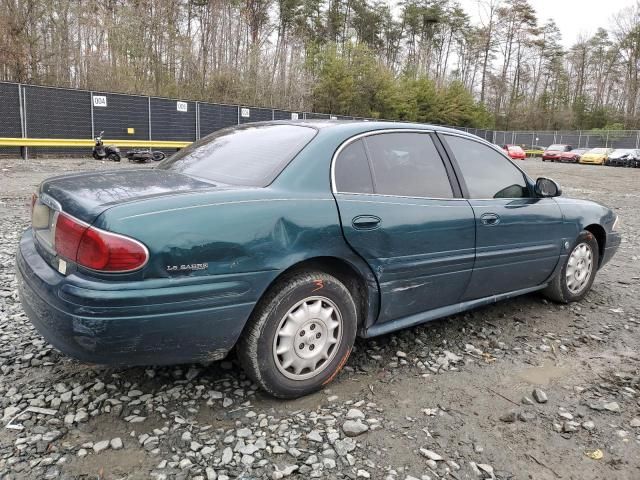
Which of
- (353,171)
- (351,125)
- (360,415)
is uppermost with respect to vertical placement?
(351,125)

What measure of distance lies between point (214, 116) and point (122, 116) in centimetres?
433

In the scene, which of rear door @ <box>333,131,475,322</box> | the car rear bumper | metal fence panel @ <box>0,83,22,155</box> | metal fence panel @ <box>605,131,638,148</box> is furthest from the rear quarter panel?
metal fence panel @ <box>605,131,638,148</box>

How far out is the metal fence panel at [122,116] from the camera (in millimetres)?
18453

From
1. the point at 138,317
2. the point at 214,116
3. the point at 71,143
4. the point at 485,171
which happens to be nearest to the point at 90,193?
the point at 138,317

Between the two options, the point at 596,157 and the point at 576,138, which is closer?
the point at 596,157

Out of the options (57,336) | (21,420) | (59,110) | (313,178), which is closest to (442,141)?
(313,178)

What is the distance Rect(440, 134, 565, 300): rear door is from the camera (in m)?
3.48

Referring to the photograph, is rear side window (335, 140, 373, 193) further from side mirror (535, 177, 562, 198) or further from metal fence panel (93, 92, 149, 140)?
metal fence panel (93, 92, 149, 140)

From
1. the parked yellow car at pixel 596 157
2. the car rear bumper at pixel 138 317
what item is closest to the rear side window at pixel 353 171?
the car rear bumper at pixel 138 317

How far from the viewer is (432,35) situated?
5753cm

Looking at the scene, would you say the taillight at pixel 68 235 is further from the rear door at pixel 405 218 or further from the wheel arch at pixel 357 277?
the rear door at pixel 405 218

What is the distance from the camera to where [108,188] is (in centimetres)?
250

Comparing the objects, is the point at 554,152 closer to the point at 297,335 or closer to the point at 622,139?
the point at 622,139

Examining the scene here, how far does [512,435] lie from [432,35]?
61591 millimetres
